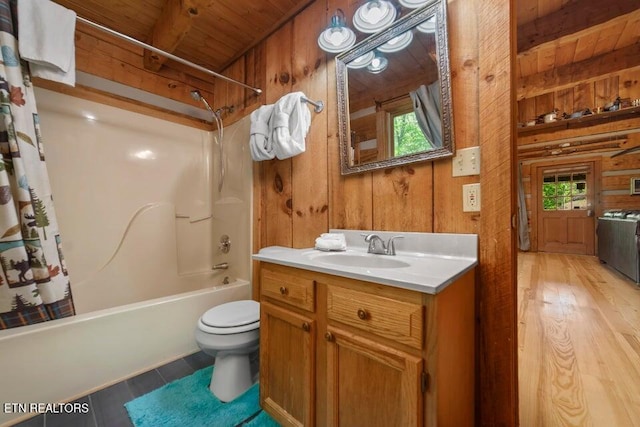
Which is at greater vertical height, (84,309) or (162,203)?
(162,203)

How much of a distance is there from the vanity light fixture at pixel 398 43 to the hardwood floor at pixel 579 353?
1.82 metres

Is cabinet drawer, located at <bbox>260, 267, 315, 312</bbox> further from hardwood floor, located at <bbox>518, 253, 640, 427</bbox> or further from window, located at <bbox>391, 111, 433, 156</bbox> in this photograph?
hardwood floor, located at <bbox>518, 253, 640, 427</bbox>

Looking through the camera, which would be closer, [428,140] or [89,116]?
[428,140]

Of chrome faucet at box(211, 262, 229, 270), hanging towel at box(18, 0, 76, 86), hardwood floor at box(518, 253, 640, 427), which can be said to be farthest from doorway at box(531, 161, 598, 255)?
hanging towel at box(18, 0, 76, 86)

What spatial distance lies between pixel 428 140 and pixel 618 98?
5510mm

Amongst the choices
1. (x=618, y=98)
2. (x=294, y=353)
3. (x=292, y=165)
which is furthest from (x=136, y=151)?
(x=618, y=98)

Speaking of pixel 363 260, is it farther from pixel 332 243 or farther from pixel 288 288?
pixel 288 288

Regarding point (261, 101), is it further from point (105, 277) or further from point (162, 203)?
point (105, 277)

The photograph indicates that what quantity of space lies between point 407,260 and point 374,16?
1240 millimetres

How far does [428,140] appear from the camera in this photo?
3.97ft

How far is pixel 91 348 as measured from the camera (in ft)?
4.43

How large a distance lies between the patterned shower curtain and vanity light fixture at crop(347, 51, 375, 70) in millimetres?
1652

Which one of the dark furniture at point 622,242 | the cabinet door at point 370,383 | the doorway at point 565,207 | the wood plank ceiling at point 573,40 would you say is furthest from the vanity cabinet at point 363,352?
the doorway at point 565,207

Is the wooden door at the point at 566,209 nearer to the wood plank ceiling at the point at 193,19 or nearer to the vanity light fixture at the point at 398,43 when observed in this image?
the vanity light fixture at the point at 398,43
